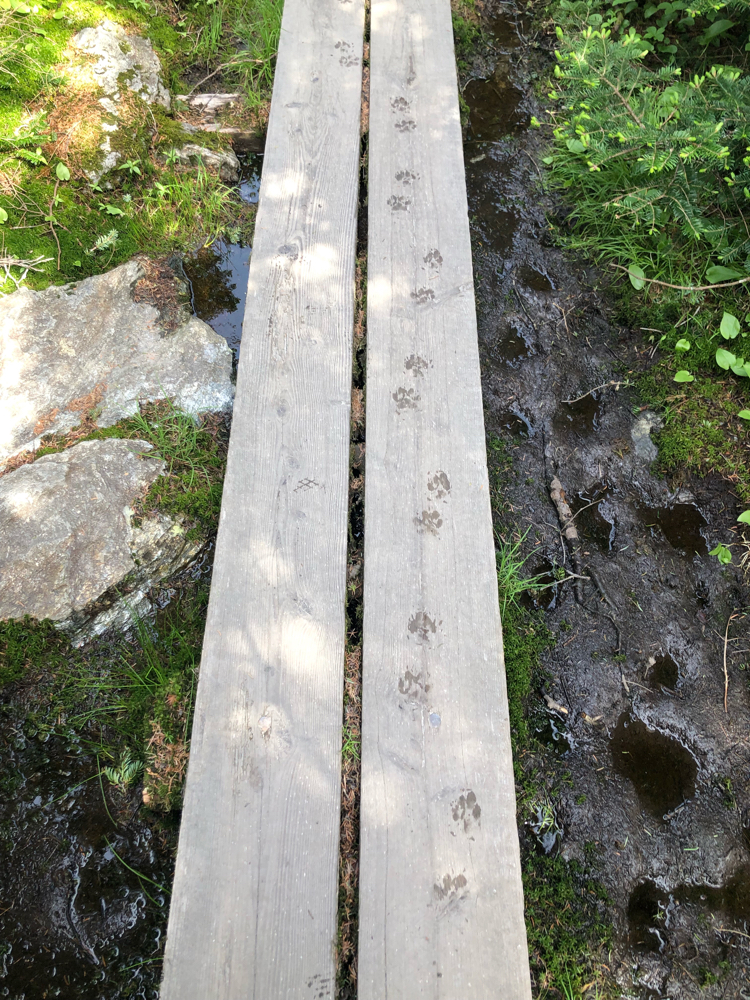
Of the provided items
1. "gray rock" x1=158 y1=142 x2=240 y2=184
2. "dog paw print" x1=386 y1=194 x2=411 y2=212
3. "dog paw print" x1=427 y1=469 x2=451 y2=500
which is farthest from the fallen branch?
"gray rock" x1=158 y1=142 x2=240 y2=184

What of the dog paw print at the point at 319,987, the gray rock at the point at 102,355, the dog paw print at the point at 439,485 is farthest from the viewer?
the gray rock at the point at 102,355

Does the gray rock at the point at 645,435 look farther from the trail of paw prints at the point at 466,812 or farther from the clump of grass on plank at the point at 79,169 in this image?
the clump of grass on plank at the point at 79,169

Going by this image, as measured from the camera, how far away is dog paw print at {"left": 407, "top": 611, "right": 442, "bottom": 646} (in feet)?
6.55

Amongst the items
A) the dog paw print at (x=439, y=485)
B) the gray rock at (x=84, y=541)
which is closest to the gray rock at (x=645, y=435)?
the dog paw print at (x=439, y=485)

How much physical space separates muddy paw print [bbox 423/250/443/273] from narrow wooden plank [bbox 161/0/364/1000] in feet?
1.14

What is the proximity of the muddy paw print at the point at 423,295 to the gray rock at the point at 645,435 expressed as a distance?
3.70ft

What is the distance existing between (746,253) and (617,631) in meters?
1.90

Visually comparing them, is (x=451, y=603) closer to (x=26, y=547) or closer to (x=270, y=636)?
(x=270, y=636)

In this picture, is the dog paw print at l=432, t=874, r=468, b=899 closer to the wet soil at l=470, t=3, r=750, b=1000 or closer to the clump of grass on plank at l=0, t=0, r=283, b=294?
the wet soil at l=470, t=3, r=750, b=1000

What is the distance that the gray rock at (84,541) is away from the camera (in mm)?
2160

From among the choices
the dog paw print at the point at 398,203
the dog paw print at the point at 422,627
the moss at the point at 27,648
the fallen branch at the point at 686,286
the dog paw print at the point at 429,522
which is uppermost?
the dog paw print at the point at 398,203

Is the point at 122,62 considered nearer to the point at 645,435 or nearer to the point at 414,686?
the point at 645,435

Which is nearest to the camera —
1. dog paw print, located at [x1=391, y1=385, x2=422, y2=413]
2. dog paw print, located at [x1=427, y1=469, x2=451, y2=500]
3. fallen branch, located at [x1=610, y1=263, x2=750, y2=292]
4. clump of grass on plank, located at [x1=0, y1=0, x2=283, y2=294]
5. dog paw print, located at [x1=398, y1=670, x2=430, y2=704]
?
dog paw print, located at [x1=398, y1=670, x2=430, y2=704]

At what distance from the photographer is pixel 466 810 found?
179 centimetres
